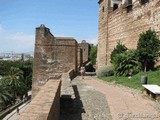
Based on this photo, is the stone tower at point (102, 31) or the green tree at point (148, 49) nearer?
the green tree at point (148, 49)

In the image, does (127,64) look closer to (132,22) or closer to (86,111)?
(132,22)

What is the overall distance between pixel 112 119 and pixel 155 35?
33.5ft

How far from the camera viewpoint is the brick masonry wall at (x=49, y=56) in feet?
68.9

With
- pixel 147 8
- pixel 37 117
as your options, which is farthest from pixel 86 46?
pixel 37 117

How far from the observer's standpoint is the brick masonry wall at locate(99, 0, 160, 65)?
18.1 meters

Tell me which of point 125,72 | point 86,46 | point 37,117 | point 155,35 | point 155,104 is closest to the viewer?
point 37,117

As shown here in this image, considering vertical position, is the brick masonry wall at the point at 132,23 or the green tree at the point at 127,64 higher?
the brick masonry wall at the point at 132,23

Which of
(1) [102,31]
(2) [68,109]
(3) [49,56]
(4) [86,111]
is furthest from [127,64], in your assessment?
(1) [102,31]

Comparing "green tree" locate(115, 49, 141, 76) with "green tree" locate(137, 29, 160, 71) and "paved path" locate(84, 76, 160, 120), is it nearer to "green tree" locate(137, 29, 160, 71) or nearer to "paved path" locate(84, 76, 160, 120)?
"green tree" locate(137, 29, 160, 71)

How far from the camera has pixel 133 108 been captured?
846 cm

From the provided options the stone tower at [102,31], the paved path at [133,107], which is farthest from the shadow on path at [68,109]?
the stone tower at [102,31]

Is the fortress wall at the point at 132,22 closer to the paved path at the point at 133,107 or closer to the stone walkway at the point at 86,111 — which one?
the paved path at the point at 133,107

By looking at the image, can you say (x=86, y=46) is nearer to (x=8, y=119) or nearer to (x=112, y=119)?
(x=8, y=119)

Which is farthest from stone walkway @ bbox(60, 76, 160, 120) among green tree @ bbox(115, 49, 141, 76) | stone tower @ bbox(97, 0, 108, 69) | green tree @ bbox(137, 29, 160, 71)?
stone tower @ bbox(97, 0, 108, 69)
